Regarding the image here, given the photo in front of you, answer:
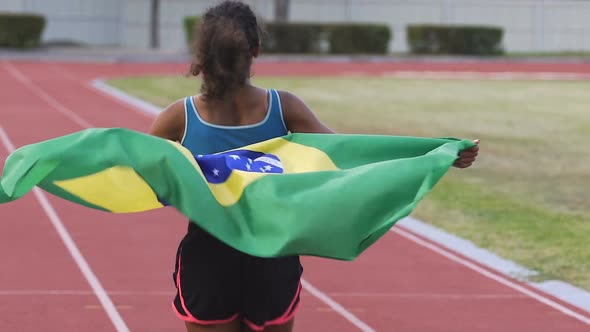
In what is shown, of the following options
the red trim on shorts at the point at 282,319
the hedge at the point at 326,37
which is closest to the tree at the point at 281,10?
the hedge at the point at 326,37

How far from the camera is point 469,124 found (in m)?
23.2

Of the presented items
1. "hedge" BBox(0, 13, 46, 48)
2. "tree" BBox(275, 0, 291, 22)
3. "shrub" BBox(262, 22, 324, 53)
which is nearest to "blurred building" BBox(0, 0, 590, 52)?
"tree" BBox(275, 0, 291, 22)

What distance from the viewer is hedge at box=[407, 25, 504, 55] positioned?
47050 mm

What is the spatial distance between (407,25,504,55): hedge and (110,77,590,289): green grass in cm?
1162

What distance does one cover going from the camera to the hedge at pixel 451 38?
47050 millimetres

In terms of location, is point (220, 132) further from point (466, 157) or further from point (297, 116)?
point (466, 157)

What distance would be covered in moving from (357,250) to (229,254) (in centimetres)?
46

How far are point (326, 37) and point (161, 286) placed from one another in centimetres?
3751

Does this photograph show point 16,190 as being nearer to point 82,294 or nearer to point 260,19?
point 260,19

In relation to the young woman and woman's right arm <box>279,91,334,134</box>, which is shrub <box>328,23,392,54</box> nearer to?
woman's right arm <box>279,91,334,134</box>

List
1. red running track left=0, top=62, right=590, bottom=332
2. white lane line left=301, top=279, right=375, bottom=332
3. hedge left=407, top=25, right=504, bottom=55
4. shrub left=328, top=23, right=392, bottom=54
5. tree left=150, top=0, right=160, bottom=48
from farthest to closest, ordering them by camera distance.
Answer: hedge left=407, top=25, right=504, bottom=55 → tree left=150, top=0, right=160, bottom=48 → shrub left=328, top=23, right=392, bottom=54 → red running track left=0, top=62, right=590, bottom=332 → white lane line left=301, top=279, right=375, bottom=332

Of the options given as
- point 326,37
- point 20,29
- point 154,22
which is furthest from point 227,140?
point 154,22

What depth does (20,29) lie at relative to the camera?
140 feet

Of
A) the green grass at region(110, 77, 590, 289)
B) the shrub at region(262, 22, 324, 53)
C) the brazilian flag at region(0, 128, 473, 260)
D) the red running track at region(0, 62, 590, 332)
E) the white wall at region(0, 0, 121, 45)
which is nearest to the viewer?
the brazilian flag at region(0, 128, 473, 260)
